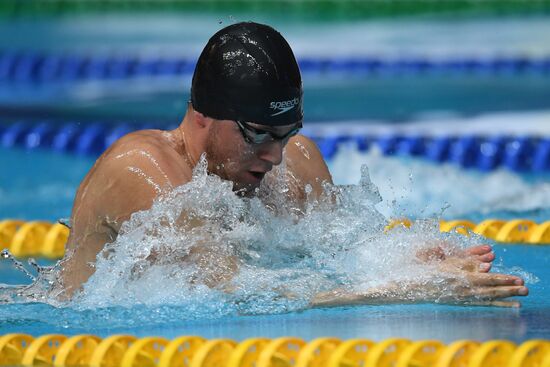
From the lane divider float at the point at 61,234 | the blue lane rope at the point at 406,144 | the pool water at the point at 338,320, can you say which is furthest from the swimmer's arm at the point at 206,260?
the blue lane rope at the point at 406,144

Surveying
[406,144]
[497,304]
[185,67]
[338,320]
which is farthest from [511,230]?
[185,67]

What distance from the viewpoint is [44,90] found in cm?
836

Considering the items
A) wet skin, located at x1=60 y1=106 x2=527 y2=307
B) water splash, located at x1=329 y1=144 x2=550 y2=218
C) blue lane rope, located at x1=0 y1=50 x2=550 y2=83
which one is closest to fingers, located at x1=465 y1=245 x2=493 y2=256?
wet skin, located at x1=60 y1=106 x2=527 y2=307

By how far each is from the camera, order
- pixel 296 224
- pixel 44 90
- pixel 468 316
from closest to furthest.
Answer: pixel 468 316, pixel 296 224, pixel 44 90

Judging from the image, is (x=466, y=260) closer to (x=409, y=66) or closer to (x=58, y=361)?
(x=58, y=361)

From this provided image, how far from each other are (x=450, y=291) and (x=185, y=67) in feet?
19.5

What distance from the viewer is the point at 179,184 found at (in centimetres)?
303

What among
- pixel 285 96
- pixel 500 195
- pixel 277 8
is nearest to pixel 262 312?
pixel 285 96

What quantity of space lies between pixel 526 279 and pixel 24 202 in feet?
9.11

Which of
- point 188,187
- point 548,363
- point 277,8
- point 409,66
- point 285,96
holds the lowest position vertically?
point 548,363

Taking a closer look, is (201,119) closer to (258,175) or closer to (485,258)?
(258,175)

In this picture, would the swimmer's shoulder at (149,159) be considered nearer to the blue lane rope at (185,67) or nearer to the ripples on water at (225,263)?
the ripples on water at (225,263)

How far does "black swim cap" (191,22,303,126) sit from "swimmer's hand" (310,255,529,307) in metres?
0.51

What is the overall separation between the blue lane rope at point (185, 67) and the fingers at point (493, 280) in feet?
18.8
